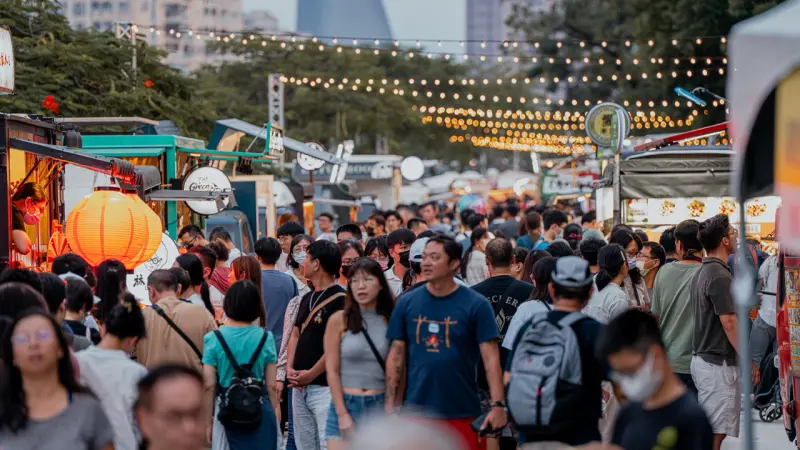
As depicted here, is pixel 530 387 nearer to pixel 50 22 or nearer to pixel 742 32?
pixel 742 32

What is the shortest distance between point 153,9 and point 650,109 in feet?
334

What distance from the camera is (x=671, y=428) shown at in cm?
492

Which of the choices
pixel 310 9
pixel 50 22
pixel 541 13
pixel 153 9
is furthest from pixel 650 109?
pixel 153 9

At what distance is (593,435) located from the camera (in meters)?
6.26

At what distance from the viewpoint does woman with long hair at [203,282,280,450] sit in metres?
7.84

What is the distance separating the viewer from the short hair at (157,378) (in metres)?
4.90

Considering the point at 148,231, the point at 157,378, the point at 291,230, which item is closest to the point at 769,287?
the point at 291,230

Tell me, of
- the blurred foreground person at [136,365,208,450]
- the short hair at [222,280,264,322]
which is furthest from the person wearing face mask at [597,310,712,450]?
the short hair at [222,280,264,322]

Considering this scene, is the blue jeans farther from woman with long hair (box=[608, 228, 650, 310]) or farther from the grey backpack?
woman with long hair (box=[608, 228, 650, 310])

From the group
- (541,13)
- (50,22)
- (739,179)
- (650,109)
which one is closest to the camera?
(739,179)

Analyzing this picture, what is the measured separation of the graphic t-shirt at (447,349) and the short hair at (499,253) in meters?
1.87

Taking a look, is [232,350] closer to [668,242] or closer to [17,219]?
[17,219]

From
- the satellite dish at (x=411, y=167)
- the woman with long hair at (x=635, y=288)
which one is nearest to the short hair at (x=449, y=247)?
the woman with long hair at (x=635, y=288)

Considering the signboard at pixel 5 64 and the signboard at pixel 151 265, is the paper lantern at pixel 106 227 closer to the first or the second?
the signboard at pixel 151 265
